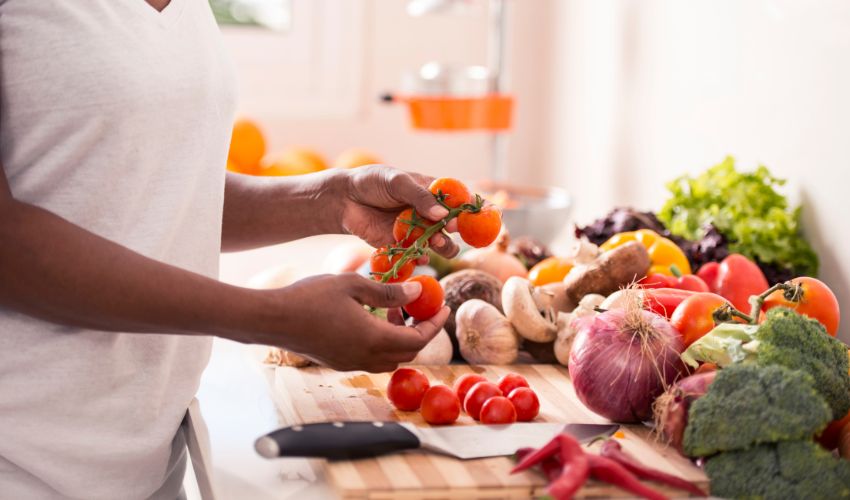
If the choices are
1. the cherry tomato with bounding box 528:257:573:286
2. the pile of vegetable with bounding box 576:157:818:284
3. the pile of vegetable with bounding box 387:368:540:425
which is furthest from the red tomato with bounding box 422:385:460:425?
the pile of vegetable with bounding box 576:157:818:284

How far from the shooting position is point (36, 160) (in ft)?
3.07

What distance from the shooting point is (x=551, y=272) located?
1524 millimetres

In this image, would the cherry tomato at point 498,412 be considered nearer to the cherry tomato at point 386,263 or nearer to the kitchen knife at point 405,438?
the kitchen knife at point 405,438

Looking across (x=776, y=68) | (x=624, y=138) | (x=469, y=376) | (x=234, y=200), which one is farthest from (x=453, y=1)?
(x=469, y=376)

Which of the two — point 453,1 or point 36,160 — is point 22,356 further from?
point 453,1

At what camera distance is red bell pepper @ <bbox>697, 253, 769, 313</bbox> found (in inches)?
54.0

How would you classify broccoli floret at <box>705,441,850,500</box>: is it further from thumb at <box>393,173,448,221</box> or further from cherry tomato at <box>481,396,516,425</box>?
thumb at <box>393,173,448,221</box>

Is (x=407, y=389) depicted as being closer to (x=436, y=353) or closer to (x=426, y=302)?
(x=426, y=302)

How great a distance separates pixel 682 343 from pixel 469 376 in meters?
0.25

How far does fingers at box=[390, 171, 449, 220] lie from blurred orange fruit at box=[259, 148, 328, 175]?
1.08 m

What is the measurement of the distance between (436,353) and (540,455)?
431 mm

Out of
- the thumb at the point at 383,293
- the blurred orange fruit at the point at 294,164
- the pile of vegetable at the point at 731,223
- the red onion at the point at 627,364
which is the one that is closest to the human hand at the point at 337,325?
the thumb at the point at 383,293

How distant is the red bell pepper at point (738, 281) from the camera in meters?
1.37

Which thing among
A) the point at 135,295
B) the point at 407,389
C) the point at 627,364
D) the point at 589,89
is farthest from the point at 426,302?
the point at 589,89
